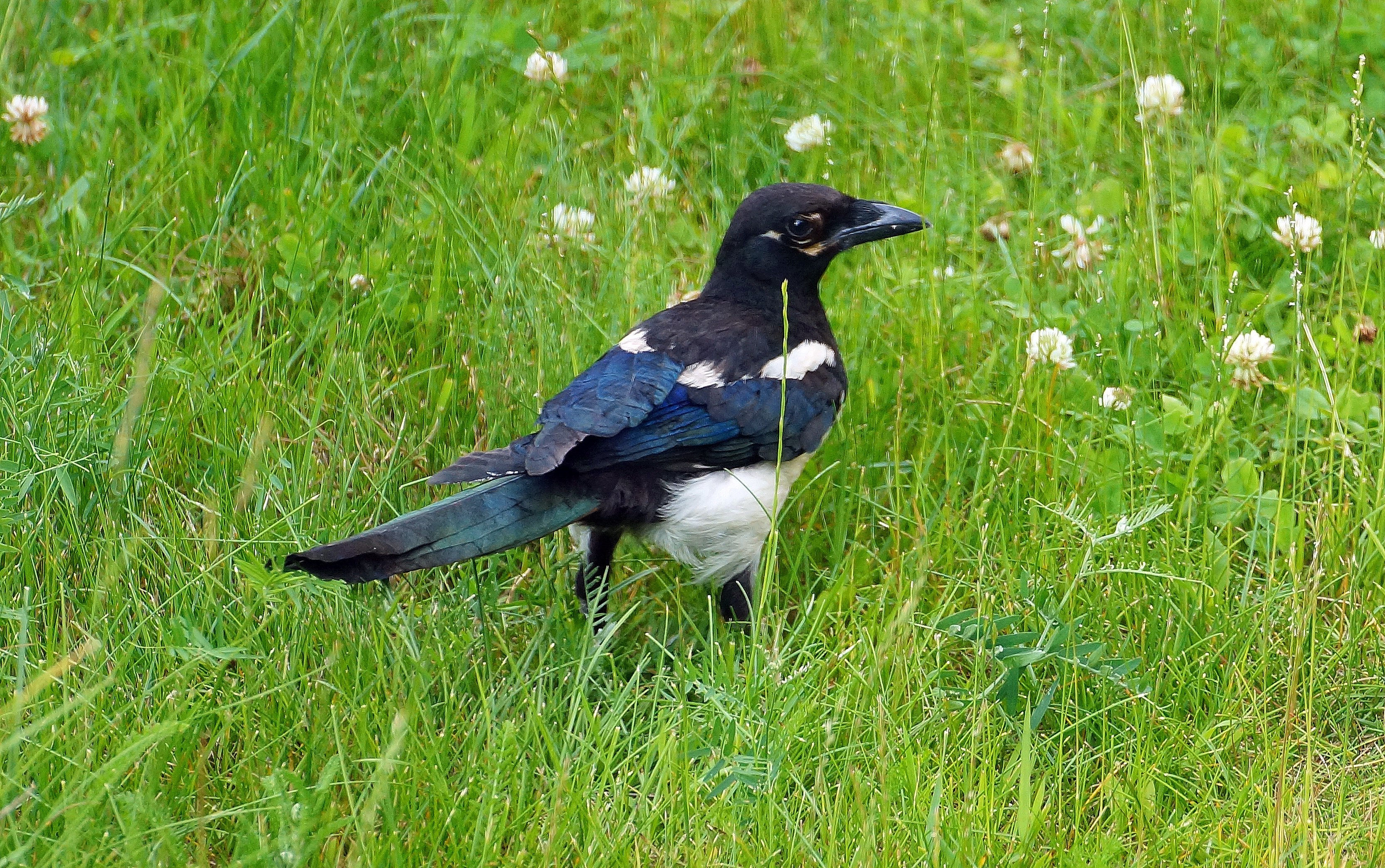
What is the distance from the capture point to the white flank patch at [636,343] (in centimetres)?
363

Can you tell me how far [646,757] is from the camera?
2.90m

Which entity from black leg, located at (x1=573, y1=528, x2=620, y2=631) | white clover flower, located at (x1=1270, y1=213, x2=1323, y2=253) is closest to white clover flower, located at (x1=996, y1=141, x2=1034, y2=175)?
white clover flower, located at (x1=1270, y1=213, x2=1323, y2=253)

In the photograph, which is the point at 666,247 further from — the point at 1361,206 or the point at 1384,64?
the point at 1384,64

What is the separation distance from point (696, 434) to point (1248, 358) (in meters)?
1.45

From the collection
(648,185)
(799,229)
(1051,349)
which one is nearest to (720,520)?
(799,229)

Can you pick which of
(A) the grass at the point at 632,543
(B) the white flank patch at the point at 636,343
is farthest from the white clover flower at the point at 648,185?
(B) the white flank patch at the point at 636,343

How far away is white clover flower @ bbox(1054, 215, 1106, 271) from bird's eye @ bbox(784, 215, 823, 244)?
0.98m

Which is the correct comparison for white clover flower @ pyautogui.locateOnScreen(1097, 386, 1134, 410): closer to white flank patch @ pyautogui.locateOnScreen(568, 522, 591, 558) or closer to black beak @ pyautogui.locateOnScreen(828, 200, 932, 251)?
black beak @ pyautogui.locateOnScreen(828, 200, 932, 251)

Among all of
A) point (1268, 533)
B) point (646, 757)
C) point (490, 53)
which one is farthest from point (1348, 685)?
point (490, 53)

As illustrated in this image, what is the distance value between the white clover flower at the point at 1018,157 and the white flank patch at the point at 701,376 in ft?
6.33

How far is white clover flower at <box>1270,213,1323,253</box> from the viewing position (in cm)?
403

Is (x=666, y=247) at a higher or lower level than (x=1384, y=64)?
lower

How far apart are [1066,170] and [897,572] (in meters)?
2.08

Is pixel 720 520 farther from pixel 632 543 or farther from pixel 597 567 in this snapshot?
pixel 632 543
